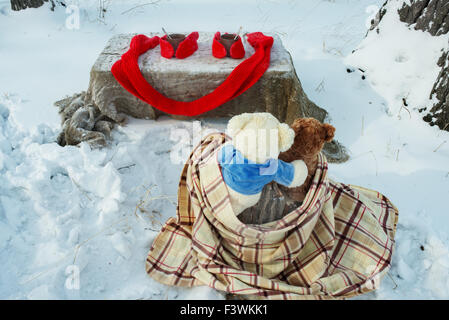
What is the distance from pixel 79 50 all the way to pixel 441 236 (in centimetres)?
366

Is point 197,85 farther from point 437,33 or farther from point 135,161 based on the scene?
point 437,33

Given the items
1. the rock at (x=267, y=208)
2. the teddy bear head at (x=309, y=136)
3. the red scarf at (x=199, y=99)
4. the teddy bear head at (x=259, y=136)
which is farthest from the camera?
the red scarf at (x=199, y=99)

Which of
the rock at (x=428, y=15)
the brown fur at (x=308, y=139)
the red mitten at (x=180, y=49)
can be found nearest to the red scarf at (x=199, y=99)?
the red mitten at (x=180, y=49)

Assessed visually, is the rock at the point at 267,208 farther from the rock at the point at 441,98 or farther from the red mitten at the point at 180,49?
the rock at the point at 441,98

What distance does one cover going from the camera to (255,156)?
1241 mm

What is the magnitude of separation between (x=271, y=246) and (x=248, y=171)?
1.59 feet

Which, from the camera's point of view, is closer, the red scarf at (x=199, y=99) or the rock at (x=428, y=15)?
the red scarf at (x=199, y=99)

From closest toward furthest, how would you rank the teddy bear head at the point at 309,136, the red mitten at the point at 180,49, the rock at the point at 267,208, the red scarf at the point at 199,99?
the teddy bear head at the point at 309,136 → the rock at the point at 267,208 → the red scarf at the point at 199,99 → the red mitten at the point at 180,49

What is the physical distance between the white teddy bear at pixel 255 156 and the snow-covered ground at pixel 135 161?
629 millimetres

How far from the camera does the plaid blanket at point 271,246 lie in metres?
1.48

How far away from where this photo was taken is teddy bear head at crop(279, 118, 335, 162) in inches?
52.9

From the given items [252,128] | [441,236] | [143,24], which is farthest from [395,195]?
[143,24]

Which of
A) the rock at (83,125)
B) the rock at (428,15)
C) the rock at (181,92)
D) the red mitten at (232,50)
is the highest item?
the rock at (428,15)

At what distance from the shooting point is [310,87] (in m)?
3.11
